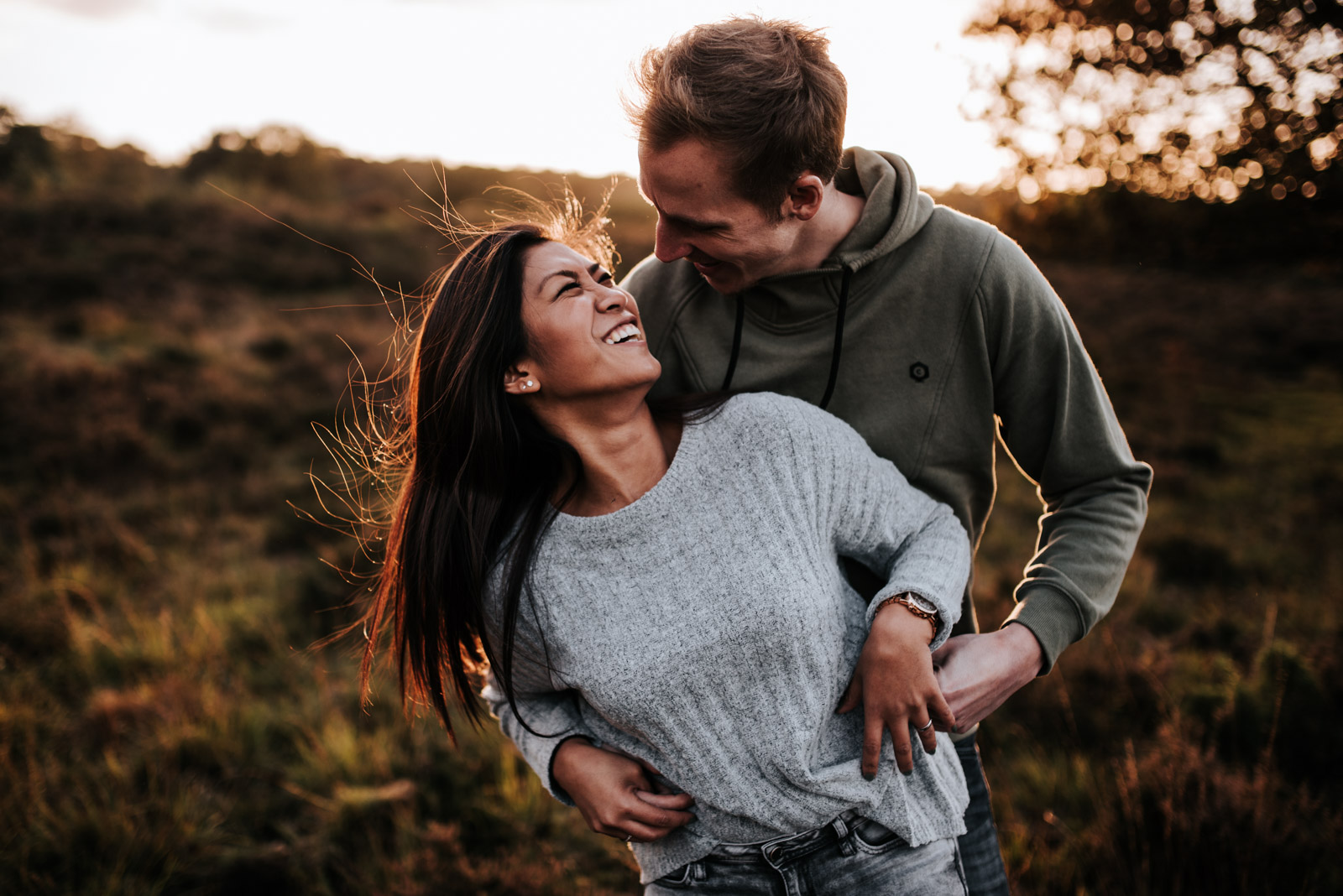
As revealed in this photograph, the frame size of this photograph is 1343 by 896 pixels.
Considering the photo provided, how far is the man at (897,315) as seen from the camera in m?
1.75

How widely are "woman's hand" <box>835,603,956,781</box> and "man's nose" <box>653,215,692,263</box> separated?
101 centimetres

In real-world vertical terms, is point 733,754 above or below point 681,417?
below

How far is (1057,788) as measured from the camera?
3.27 metres

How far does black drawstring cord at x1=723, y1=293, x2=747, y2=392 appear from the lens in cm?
209

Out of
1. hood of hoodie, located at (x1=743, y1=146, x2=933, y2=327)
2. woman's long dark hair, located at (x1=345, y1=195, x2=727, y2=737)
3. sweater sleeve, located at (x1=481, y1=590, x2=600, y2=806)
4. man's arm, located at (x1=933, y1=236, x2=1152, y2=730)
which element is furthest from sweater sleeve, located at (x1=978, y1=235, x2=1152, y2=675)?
sweater sleeve, located at (x1=481, y1=590, x2=600, y2=806)

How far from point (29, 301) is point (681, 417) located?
48.9ft

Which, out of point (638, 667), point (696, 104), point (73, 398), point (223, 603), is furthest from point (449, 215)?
point (73, 398)

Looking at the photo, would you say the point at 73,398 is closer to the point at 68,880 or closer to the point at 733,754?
the point at 68,880

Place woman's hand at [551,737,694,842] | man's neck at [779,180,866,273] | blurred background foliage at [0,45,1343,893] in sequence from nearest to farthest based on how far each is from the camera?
woman's hand at [551,737,694,842]
man's neck at [779,180,866,273]
blurred background foliage at [0,45,1343,893]

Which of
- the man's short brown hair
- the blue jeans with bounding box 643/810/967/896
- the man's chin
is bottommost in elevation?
the blue jeans with bounding box 643/810/967/896

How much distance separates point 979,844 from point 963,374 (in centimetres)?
116

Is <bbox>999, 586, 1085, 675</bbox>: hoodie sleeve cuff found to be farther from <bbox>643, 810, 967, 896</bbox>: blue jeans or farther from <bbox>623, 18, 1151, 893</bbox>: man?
<bbox>643, 810, 967, 896</bbox>: blue jeans

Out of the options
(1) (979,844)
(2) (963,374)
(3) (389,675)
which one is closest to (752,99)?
(2) (963,374)

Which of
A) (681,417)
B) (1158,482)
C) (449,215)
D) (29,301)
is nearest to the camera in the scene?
(681,417)
